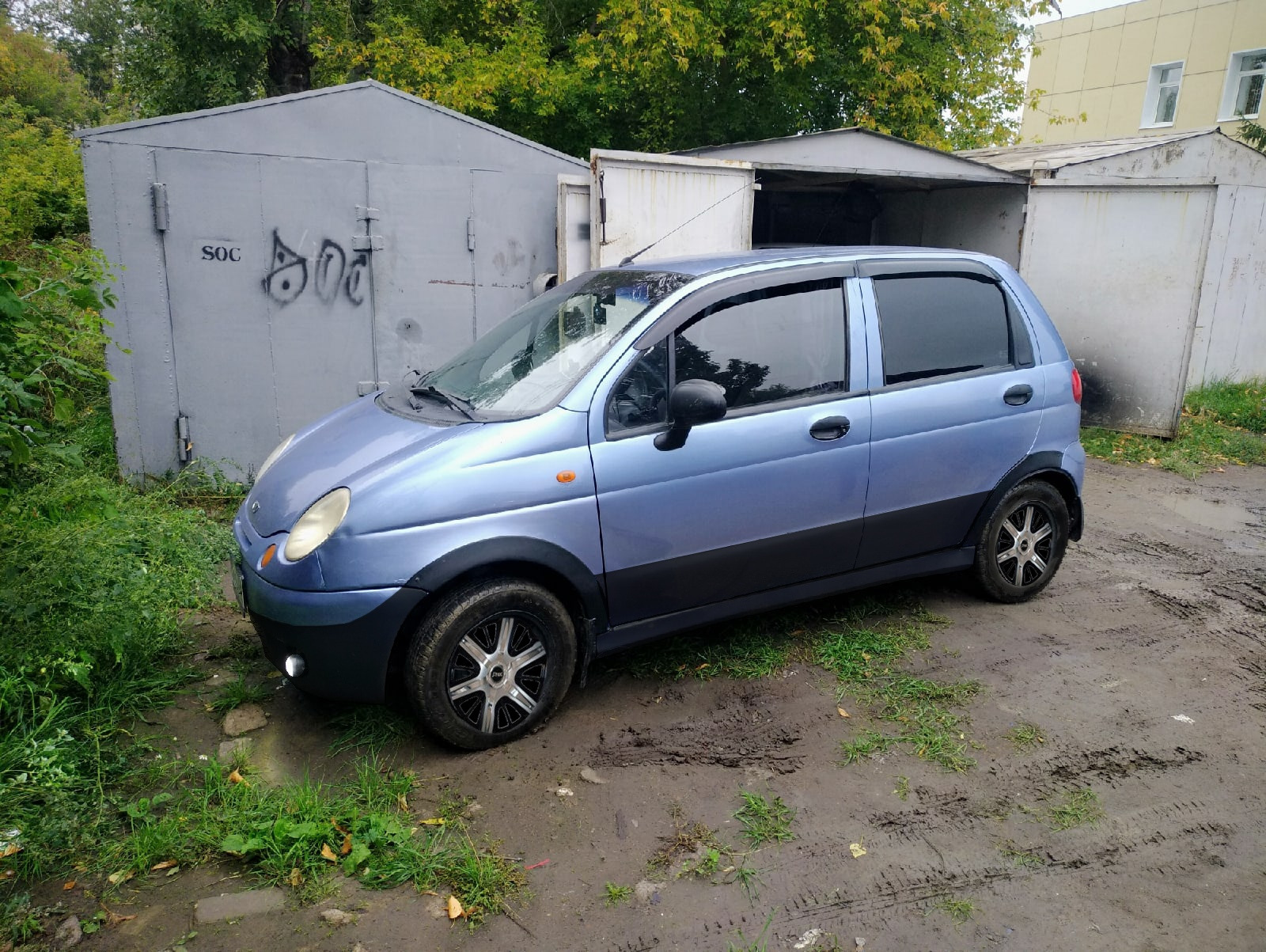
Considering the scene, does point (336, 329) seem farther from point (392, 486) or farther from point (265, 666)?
point (392, 486)

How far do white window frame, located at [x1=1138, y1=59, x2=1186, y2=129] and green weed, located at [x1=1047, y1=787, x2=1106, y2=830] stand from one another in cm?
2250

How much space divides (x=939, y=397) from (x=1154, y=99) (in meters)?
21.8

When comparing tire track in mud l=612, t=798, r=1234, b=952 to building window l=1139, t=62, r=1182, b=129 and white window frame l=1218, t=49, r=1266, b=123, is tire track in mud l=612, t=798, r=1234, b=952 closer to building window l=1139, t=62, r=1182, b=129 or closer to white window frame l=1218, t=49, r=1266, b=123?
white window frame l=1218, t=49, r=1266, b=123

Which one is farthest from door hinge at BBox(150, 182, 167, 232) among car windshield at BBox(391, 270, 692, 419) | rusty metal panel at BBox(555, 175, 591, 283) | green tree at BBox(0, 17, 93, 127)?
green tree at BBox(0, 17, 93, 127)

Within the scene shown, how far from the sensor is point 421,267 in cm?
735

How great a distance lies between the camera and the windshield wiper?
3664mm

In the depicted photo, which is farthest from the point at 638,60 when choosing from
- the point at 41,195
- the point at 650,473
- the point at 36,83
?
the point at 36,83

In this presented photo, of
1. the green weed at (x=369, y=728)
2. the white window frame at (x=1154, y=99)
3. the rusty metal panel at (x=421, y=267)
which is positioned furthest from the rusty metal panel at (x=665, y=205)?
the white window frame at (x=1154, y=99)

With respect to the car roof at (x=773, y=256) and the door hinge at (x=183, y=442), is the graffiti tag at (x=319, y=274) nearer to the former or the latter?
the door hinge at (x=183, y=442)

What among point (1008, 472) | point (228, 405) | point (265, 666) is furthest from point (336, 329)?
point (1008, 472)

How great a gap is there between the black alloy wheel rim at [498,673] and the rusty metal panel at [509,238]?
4.47m

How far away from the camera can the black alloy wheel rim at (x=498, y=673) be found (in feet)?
11.0

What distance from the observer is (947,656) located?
14.0ft

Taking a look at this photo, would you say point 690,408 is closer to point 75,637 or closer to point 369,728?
point 369,728
